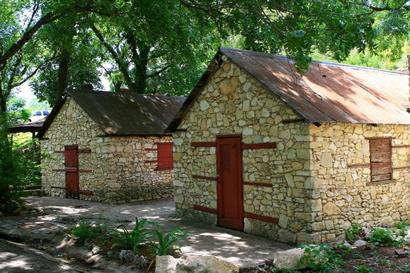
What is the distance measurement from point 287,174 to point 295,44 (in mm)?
3043

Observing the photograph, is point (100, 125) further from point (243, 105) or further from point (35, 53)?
point (35, 53)

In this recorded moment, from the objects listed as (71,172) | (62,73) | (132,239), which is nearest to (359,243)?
(132,239)

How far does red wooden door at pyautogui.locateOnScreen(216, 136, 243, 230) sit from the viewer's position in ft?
34.6

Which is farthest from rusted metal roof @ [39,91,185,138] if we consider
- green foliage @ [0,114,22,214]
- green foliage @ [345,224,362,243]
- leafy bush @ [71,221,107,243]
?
green foliage @ [345,224,362,243]

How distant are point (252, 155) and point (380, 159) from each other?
2984 mm

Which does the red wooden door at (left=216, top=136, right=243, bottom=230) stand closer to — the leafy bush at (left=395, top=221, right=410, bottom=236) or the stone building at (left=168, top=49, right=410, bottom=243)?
the stone building at (left=168, top=49, right=410, bottom=243)

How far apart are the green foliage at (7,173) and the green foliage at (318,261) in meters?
8.75

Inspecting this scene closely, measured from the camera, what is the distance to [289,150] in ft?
30.3

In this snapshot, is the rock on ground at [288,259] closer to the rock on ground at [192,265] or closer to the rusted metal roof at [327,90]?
the rock on ground at [192,265]

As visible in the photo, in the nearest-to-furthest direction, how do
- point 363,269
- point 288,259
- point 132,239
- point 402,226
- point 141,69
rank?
point 363,269, point 288,259, point 132,239, point 402,226, point 141,69

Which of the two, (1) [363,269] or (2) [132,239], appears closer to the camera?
(1) [363,269]

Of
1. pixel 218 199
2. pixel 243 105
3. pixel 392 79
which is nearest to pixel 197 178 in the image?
pixel 218 199

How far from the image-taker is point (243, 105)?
10.4m

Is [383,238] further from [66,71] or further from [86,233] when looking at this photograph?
[66,71]
